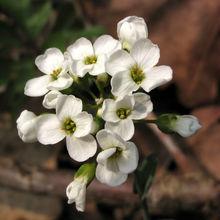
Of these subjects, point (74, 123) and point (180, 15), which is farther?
point (180, 15)

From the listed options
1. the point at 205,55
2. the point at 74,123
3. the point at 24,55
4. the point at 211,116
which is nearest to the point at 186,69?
the point at 205,55

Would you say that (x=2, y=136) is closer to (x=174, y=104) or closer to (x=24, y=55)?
(x=24, y=55)

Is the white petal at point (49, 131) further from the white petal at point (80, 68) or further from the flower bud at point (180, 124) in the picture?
the flower bud at point (180, 124)

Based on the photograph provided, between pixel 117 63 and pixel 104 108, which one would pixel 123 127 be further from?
pixel 117 63

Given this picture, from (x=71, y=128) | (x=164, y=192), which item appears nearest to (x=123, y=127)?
(x=71, y=128)

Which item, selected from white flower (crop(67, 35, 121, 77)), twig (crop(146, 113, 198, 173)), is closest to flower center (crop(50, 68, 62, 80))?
white flower (crop(67, 35, 121, 77))

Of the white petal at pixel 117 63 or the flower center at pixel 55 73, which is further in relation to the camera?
the flower center at pixel 55 73

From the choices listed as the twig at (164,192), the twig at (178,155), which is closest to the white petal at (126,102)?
the twig at (164,192)
